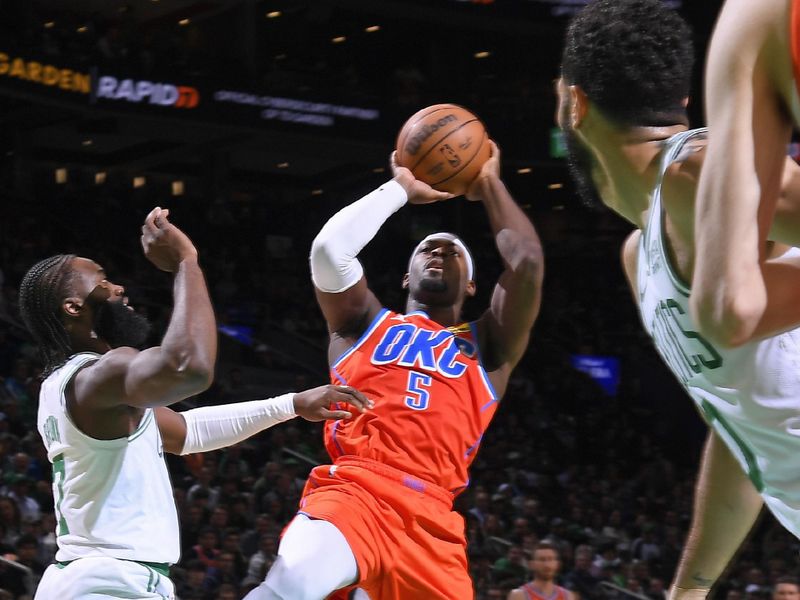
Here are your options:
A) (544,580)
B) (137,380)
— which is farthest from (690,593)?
(544,580)

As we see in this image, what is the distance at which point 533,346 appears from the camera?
1878 centimetres

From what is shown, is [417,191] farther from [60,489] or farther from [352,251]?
[60,489]

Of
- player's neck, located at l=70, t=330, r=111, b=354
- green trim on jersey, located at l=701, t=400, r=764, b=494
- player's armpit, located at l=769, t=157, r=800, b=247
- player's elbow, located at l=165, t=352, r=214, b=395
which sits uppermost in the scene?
player's armpit, located at l=769, t=157, r=800, b=247

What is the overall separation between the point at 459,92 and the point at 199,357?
1747 centimetres

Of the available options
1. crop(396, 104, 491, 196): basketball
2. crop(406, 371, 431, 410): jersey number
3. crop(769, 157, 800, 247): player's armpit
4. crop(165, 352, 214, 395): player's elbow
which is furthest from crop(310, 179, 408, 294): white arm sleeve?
crop(769, 157, 800, 247): player's armpit

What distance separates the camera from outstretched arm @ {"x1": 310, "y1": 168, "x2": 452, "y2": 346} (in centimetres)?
413

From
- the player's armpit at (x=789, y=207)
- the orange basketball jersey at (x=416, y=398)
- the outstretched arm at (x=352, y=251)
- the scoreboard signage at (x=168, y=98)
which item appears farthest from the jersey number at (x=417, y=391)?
the scoreboard signage at (x=168, y=98)

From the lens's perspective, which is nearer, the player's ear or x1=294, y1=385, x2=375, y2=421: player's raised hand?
the player's ear

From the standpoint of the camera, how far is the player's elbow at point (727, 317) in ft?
4.79

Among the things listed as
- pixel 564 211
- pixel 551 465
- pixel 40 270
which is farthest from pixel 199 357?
pixel 564 211

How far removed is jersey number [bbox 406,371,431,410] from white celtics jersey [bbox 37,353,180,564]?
103 cm

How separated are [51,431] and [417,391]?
4.42 feet

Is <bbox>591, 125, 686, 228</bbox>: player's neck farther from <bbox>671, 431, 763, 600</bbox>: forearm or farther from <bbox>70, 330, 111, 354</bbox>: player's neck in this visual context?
<bbox>70, 330, 111, 354</bbox>: player's neck

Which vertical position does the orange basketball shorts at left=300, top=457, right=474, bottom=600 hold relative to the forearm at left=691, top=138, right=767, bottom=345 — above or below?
below
